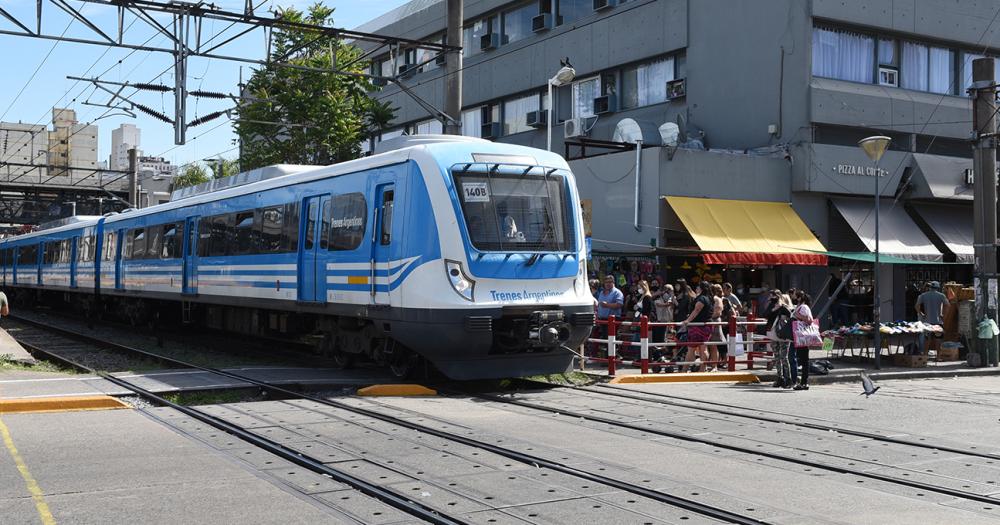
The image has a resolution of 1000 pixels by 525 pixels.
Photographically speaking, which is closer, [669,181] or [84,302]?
[669,181]

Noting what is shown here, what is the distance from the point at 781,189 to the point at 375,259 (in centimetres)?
1610

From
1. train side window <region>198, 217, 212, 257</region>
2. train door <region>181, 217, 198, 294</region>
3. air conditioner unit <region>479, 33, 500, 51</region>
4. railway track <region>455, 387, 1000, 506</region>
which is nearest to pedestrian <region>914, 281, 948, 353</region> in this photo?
railway track <region>455, 387, 1000, 506</region>

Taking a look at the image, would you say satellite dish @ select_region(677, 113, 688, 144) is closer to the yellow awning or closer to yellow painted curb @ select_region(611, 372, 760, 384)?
the yellow awning

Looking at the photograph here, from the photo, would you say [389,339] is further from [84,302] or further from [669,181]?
[84,302]

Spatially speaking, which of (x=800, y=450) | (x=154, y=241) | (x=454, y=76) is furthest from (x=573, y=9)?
(x=800, y=450)

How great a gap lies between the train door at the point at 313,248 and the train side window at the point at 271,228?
921 mm

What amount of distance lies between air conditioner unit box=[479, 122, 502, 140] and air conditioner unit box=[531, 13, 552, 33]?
3991 mm

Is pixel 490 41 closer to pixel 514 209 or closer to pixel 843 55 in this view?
pixel 843 55

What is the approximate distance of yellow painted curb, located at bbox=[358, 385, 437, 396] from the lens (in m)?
13.4

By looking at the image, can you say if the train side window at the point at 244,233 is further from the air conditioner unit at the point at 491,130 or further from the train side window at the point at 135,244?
the air conditioner unit at the point at 491,130

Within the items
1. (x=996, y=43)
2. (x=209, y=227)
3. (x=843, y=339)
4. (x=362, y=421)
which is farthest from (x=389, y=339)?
(x=996, y=43)

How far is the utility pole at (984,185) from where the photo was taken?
20.4 meters

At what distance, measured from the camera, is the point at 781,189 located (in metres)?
27.0

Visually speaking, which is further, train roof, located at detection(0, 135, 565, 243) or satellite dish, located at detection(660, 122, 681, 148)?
satellite dish, located at detection(660, 122, 681, 148)
